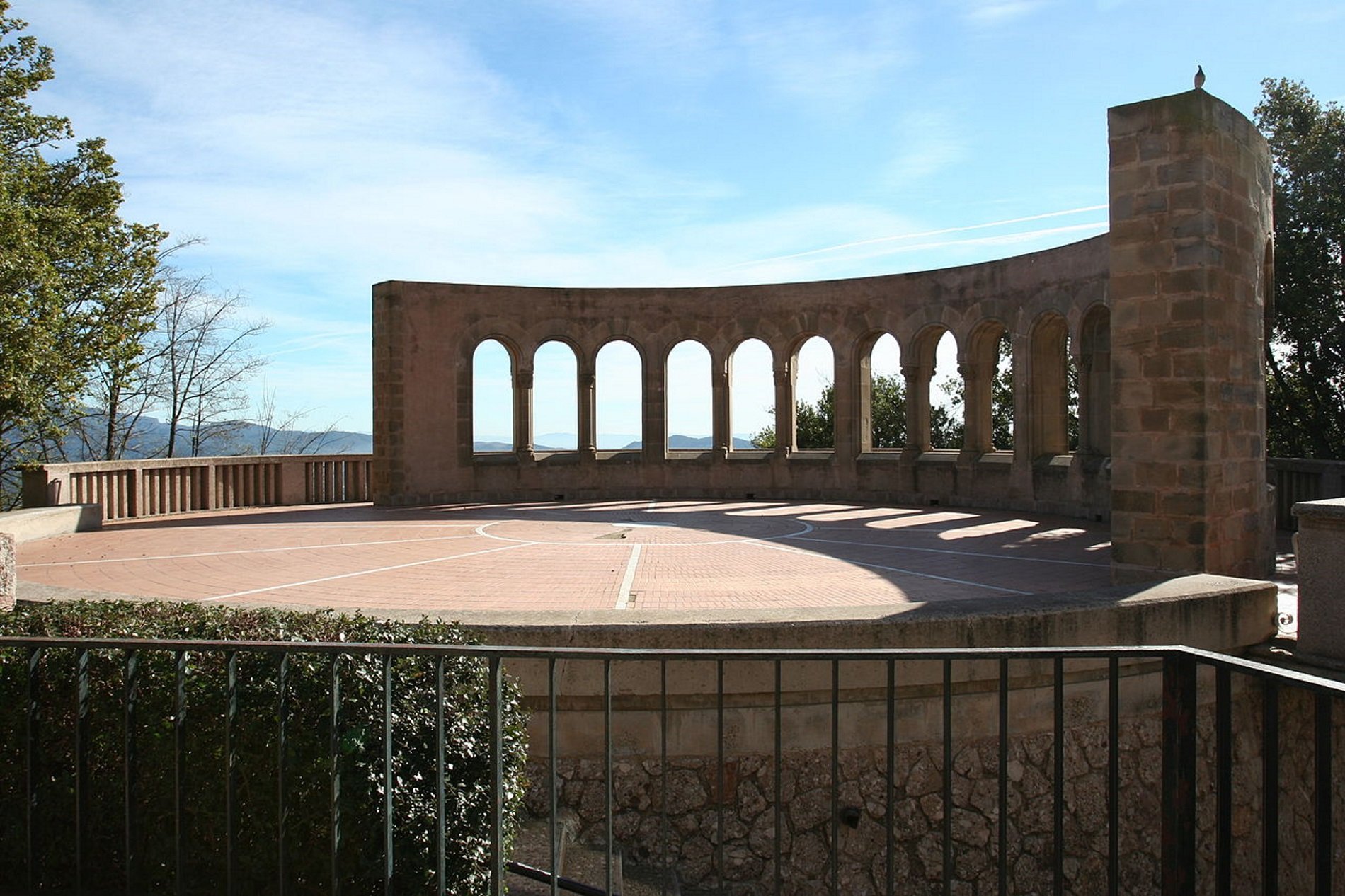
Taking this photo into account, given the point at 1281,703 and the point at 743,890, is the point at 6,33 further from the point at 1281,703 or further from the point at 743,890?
the point at 1281,703

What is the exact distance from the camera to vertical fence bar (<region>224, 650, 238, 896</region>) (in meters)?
3.57

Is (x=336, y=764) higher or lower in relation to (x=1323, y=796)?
lower

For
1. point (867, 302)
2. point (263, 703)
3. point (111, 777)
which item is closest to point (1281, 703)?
point (263, 703)

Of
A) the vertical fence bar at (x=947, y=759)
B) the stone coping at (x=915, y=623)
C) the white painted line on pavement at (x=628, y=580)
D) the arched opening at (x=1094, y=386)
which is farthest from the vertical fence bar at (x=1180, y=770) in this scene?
the arched opening at (x=1094, y=386)

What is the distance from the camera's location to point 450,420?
18562 mm

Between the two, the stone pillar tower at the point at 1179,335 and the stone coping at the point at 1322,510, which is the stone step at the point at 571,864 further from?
the stone pillar tower at the point at 1179,335

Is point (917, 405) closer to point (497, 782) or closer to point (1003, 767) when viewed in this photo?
point (1003, 767)

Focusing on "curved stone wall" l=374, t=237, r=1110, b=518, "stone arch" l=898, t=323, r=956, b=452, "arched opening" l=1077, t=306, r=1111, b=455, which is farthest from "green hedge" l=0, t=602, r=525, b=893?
"stone arch" l=898, t=323, r=956, b=452

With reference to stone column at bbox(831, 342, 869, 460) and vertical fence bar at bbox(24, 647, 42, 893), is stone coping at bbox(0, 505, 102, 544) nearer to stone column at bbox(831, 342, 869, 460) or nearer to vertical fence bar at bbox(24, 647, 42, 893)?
vertical fence bar at bbox(24, 647, 42, 893)

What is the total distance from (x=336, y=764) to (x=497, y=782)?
2.00 feet

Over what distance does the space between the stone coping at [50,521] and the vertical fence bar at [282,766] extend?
10373 millimetres

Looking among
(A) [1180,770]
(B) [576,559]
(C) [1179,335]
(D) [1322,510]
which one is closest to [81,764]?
(A) [1180,770]

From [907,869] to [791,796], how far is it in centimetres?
100

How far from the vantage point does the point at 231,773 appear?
361 cm
